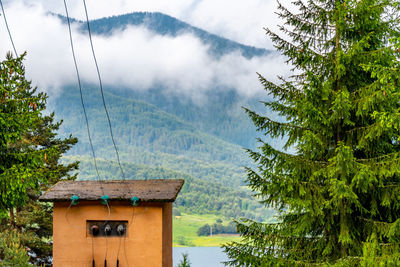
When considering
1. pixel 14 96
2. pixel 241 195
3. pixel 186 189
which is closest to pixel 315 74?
pixel 14 96

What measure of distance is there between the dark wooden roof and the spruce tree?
73.1 inches

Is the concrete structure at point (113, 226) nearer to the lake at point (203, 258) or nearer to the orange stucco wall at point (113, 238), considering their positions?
the orange stucco wall at point (113, 238)

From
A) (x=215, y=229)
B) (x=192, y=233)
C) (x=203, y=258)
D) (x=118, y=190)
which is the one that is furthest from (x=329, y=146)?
(x=192, y=233)

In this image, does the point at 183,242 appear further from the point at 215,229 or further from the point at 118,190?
the point at 118,190

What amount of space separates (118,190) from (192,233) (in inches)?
3707

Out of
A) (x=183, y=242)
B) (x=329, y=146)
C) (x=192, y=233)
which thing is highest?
(x=329, y=146)

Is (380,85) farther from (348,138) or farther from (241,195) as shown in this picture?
(241,195)

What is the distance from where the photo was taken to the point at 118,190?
9523 millimetres

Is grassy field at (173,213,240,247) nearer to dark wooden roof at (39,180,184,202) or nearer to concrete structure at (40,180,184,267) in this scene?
dark wooden roof at (39,180,184,202)

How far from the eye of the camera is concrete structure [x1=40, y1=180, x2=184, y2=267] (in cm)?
913

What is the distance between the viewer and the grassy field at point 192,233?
91312 millimetres

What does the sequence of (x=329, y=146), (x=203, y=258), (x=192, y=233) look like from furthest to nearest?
(x=192, y=233), (x=203, y=258), (x=329, y=146)

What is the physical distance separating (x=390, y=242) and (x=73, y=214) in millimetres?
6705

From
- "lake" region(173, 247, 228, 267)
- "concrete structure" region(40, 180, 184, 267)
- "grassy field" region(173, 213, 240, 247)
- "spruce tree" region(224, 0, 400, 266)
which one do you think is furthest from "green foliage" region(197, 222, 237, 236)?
"concrete structure" region(40, 180, 184, 267)
